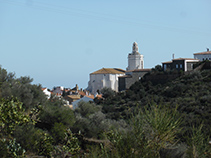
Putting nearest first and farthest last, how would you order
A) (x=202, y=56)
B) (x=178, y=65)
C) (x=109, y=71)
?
(x=178, y=65) → (x=202, y=56) → (x=109, y=71)

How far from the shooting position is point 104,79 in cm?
7438

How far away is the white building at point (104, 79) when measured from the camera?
7406 cm

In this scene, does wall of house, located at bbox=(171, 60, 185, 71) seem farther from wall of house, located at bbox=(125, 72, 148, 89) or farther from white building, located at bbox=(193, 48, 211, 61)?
wall of house, located at bbox=(125, 72, 148, 89)

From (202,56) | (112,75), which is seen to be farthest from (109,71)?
(202,56)

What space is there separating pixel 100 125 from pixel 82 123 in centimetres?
93

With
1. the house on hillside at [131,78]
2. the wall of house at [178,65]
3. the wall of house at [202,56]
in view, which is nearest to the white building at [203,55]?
the wall of house at [202,56]

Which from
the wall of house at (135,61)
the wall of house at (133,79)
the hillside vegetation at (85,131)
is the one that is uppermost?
the wall of house at (135,61)

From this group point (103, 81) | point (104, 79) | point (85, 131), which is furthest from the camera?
point (104, 79)

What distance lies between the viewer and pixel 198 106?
33.0 m

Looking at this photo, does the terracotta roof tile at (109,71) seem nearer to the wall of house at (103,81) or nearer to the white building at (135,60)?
the wall of house at (103,81)

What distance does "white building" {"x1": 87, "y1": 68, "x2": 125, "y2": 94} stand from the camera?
7406 centimetres

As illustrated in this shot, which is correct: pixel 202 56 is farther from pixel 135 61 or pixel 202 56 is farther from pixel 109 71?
pixel 135 61

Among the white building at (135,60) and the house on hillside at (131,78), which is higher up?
the white building at (135,60)

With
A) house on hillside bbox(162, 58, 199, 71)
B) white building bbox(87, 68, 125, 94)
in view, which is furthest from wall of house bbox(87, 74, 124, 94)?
house on hillside bbox(162, 58, 199, 71)
